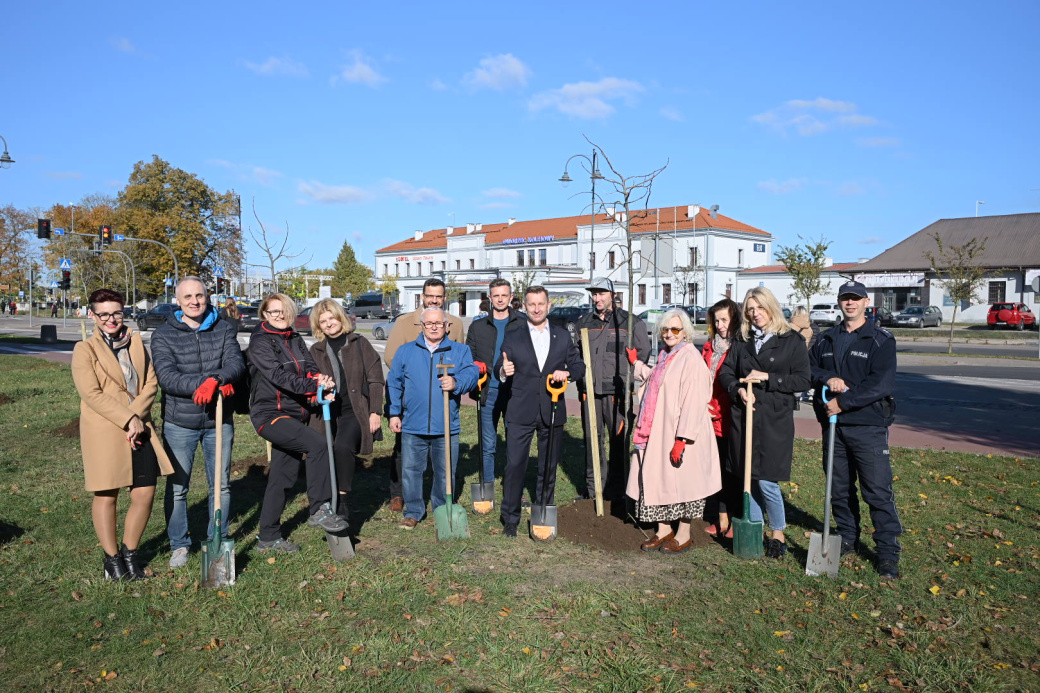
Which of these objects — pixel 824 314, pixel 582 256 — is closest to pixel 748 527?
pixel 824 314

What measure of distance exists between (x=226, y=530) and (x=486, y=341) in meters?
2.87

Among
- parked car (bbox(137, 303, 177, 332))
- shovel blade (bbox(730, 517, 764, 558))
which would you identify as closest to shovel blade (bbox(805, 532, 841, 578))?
shovel blade (bbox(730, 517, 764, 558))

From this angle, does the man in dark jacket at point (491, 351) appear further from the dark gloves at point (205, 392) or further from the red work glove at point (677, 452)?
the dark gloves at point (205, 392)

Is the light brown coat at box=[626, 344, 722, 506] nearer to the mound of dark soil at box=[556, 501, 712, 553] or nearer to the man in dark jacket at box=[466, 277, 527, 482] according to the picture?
the mound of dark soil at box=[556, 501, 712, 553]

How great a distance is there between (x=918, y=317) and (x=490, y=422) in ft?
156

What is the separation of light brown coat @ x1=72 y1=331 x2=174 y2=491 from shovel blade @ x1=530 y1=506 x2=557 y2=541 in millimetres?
3024

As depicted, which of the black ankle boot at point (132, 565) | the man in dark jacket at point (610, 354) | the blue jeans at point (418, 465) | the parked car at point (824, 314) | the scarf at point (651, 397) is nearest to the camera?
the black ankle boot at point (132, 565)

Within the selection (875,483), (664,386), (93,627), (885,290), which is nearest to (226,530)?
(93,627)

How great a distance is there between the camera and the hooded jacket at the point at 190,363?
A: 17.0 feet

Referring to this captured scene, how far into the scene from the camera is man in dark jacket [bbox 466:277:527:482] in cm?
721

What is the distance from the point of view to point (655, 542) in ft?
19.6

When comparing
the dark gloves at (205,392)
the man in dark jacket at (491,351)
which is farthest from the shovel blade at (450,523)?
the dark gloves at (205,392)

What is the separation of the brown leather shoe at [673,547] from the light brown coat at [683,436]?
423 mm

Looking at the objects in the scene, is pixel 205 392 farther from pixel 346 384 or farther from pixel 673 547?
pixel 673 547
